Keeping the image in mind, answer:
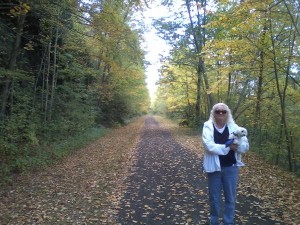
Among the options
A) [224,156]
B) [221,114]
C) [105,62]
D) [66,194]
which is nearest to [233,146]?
[224,156]

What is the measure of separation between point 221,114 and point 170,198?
10.6ft

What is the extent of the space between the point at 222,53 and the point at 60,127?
8922 millimetres

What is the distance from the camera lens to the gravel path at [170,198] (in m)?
5.87

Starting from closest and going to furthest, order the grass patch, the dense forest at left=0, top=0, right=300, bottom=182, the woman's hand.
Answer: the woman's hand → the grass patch → the dense forest at left=0, top=0, right=300, bottom=182

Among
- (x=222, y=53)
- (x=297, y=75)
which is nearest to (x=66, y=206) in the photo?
(x=222, y=53)

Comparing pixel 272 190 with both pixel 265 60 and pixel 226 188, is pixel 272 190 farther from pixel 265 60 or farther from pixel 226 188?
pixel 265 60

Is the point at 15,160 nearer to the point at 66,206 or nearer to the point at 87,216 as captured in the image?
the point at 66,206

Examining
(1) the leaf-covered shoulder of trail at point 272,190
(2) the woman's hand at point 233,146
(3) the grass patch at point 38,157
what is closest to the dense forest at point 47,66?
(3) the grass patch at point 38,157

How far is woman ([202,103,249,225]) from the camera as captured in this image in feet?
14.9

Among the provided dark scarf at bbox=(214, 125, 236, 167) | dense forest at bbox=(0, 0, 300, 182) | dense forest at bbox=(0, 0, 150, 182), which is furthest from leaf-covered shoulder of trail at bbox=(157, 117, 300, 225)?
dense forest at bbox=(0, 0, 150, 182)

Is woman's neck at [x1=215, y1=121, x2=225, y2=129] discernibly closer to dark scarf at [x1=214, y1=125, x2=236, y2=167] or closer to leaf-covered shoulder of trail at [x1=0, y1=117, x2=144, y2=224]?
dark scarf at [x1=214, y1=125, x2=236, y2=167]

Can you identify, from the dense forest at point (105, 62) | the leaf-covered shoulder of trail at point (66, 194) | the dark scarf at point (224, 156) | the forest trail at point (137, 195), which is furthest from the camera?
the dense forest at point (105, 62)

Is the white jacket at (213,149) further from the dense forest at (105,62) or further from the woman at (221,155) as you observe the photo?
the dense forest at (105,62)

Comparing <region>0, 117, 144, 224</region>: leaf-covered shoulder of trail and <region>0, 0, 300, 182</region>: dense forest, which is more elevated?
<region>0, 0, 300, 182</region>: dense forest
